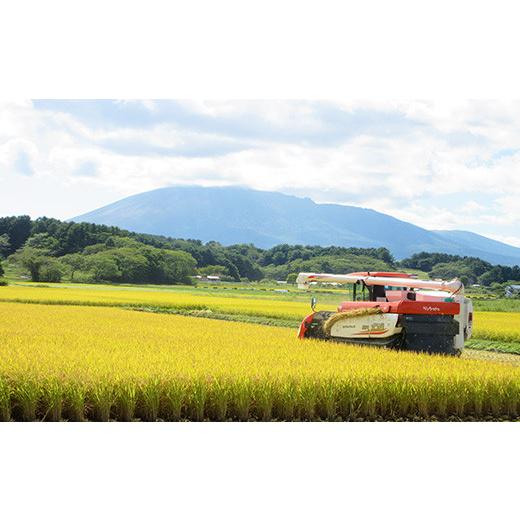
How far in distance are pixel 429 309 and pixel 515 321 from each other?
1683cm

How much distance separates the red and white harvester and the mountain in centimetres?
2681

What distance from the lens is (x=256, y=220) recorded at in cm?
7881

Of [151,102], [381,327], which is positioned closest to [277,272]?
[151,102]

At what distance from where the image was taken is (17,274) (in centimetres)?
3903

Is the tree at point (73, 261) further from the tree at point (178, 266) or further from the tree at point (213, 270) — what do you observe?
the tree at point (213, 270)

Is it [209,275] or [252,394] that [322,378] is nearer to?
[252,394]

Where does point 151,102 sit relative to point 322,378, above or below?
above

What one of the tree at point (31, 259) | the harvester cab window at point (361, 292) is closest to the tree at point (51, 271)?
the tree at point (31, 259)

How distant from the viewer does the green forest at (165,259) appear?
34.2 metres

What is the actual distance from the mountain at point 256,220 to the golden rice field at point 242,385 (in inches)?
1212

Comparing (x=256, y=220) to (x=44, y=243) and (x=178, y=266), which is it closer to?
(x=178, y=266)

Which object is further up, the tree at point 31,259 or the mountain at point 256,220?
the mountain at point 256,220

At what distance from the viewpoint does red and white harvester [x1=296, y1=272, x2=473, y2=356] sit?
14.0 meters

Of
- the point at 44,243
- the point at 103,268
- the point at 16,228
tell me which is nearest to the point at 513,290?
the point at 103,268
